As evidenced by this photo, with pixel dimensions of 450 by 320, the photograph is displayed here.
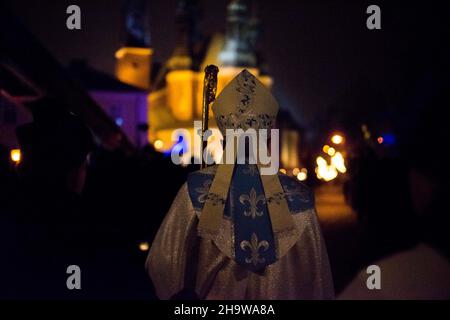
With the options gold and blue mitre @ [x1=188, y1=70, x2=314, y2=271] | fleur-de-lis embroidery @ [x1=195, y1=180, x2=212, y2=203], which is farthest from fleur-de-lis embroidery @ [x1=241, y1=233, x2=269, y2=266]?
fleur-de-lis embroidery @ [x1=195, y1=180, x2=212, y2=203]

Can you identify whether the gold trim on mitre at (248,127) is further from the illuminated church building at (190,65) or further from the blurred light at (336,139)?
the illuminated church building at (190,65)

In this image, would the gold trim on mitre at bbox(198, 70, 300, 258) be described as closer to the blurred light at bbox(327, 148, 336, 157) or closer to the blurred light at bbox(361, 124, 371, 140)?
the blurred light at bbox(327, 148, 336, 157)

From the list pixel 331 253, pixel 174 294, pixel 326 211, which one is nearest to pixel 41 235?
pixel 174 294

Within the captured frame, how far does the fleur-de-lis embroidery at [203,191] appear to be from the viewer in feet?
12.4

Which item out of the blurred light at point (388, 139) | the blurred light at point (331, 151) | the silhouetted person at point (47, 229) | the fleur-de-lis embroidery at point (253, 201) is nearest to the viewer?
the silhouetted person at point (47, 229)

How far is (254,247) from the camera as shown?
3.80 metres

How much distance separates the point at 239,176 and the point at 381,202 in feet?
18.1

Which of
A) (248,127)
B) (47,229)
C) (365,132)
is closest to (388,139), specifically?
(365,132)

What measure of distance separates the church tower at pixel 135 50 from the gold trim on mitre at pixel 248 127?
57378 mm

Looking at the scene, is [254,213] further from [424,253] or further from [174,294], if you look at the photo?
[424,253]

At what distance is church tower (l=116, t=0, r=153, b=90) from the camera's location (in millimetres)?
60156

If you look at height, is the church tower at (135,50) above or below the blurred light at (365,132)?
above

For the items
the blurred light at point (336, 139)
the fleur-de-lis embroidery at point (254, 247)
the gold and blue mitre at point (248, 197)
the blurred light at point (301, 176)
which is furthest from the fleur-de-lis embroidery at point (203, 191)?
the blurred light at point (301, 176)
